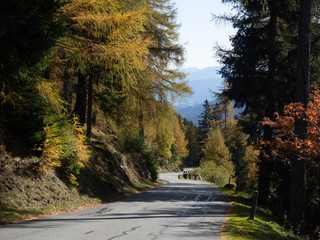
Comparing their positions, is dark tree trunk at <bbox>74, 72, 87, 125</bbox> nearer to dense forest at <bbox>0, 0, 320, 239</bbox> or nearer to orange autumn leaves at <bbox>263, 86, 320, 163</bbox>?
dense forest at <bbox>0, 0, 320, 239</bbox>

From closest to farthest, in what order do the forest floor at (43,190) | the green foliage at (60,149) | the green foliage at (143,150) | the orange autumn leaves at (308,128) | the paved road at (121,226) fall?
the paved road at (121,226) < the forest floor at (43,190) < the orange autumn leaves at (308,128) < the green foliage at (60,149) < the green foliage at (143,150)

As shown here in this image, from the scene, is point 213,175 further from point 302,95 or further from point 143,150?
point 302,95

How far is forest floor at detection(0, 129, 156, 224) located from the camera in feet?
28.2

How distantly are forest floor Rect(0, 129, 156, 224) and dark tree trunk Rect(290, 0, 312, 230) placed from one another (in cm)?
→ 859

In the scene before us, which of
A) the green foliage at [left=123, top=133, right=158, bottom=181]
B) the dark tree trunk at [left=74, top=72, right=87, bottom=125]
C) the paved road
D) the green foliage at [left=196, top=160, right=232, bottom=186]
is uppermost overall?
the dark tree trunk at [left=74, top=72, right=87, bottom=125]

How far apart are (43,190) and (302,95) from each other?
1090 centimetres

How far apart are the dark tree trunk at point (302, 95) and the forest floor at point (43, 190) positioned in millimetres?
8585

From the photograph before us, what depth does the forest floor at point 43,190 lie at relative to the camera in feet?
28.2

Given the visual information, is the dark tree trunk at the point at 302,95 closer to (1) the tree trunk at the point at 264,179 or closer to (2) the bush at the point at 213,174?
(1) the tree trunk at the point at 264,179

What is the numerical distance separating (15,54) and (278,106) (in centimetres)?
1458

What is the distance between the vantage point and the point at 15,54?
7445 millimetres

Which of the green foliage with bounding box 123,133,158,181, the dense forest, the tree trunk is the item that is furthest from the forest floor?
the green foliage with bounding box 123,133,158,181

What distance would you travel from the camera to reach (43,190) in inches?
404

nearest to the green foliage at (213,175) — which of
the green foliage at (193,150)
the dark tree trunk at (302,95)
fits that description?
the dark tree trunk at (302,95)
